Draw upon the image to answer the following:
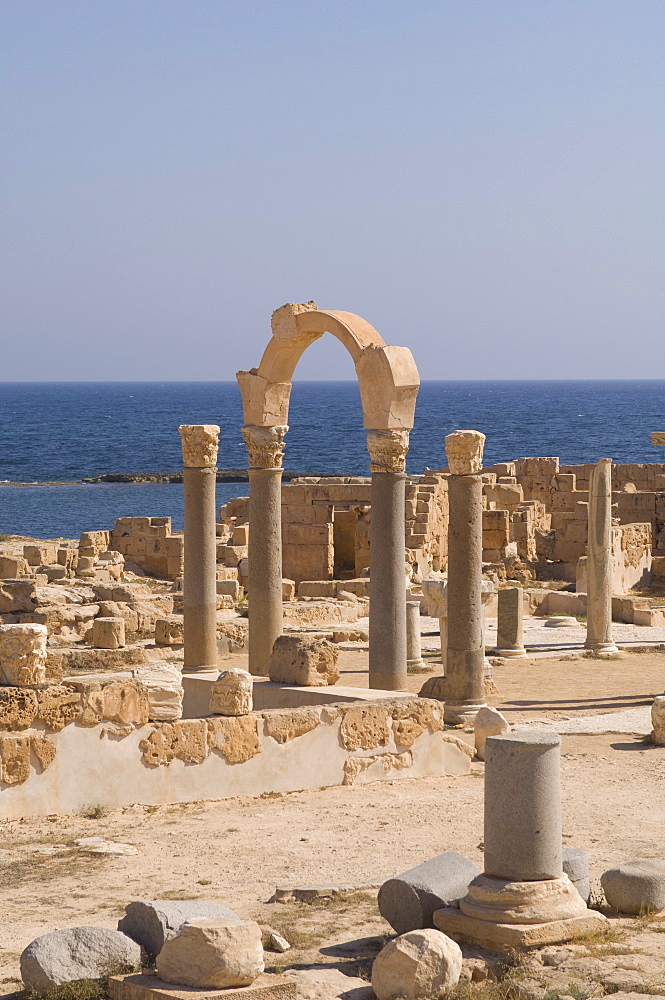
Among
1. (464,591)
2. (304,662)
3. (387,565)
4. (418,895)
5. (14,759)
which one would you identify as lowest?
(418,895)

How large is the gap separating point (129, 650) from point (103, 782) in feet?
27.2

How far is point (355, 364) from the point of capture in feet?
44.6

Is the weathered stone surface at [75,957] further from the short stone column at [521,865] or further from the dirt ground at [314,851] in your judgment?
the short stone column at [521,865]

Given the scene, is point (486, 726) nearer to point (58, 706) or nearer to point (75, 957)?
point (58, 706)

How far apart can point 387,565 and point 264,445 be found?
2125mm

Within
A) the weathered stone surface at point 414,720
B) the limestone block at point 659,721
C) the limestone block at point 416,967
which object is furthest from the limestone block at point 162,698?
the limestone block at point 659,721

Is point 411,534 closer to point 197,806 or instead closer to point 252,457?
point 252,457

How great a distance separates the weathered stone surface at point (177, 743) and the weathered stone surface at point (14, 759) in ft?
2.83

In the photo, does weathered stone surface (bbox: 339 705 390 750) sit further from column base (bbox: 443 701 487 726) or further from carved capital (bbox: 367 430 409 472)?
carved capital (bbox: 367 430 409 472)

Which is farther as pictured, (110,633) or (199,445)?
(110,633)

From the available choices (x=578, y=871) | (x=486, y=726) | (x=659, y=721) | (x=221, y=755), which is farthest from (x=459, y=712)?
(x=578, y=871)

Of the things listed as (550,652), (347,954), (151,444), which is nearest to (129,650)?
(550,652)

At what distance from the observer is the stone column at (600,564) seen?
786 inches

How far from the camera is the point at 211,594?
14906mm
